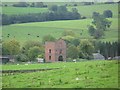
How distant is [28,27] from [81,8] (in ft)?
49.7

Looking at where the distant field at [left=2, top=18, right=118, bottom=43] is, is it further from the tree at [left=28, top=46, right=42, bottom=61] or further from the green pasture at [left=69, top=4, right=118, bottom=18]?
the tree at [left=28, top=46, right=42, bottom=61]

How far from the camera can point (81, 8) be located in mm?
78000

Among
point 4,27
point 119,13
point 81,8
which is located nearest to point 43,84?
point 119,13

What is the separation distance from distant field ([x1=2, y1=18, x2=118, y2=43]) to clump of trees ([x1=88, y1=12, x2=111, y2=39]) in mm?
998

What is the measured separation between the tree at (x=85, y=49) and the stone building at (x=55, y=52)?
2.67m

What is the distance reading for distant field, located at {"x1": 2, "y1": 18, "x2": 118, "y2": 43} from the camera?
6172 cm

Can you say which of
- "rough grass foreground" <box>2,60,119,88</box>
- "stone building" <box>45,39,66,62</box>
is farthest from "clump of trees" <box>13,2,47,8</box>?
"rough grass foreground" <box>2,60,119,88</box>

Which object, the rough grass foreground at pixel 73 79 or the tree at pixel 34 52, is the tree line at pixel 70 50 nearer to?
the tree at pixel 34 52

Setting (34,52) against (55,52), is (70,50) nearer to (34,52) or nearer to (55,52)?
(55,52)

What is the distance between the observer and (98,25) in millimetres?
68062

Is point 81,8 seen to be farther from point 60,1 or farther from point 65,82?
point 65,82

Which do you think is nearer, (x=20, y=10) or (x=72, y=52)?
(x=72, y=52)

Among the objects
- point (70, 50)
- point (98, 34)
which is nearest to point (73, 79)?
point (70, 50)

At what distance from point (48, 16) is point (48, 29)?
6533 millimetres
